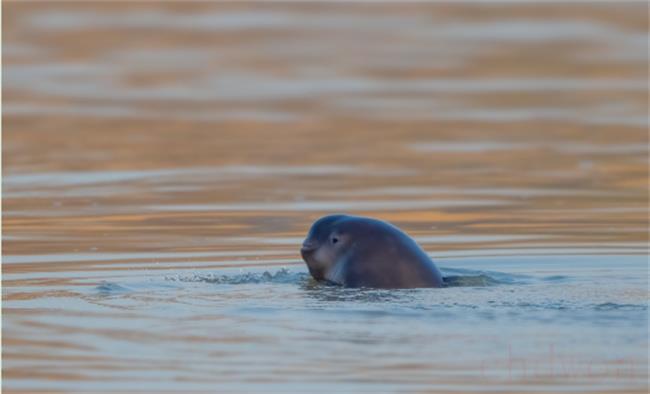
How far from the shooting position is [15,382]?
8.30 m

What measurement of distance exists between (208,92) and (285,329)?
48.4 feet

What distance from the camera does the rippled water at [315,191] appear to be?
8.59 meters

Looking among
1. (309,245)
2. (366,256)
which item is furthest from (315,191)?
(366,256)

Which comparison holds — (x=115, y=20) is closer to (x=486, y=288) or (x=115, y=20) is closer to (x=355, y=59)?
(x=355, y=59)

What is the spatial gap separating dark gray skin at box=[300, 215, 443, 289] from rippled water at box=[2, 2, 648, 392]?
0.18m

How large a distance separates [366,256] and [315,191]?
4724mm

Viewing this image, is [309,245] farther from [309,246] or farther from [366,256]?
[366,256]

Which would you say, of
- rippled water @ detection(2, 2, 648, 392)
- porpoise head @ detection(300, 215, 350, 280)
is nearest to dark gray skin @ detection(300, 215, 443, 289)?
porpoise head @ detection(300, 215, 350, 280)

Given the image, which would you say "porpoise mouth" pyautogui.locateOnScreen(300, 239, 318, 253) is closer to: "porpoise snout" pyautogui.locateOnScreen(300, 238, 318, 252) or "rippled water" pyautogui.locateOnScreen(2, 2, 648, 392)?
"porpoise snout" pyautogui.locateOnScreen(300, 238, 318, 252)

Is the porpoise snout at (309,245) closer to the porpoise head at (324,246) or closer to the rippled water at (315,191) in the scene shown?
the porpoise head at (324,246)

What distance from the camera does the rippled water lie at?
859 centimetres

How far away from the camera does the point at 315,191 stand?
50.7 ft

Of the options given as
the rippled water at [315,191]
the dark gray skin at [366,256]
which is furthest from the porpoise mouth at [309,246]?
the rippled water at [315,191]

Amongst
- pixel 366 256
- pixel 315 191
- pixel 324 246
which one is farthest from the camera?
pixel 315 191
